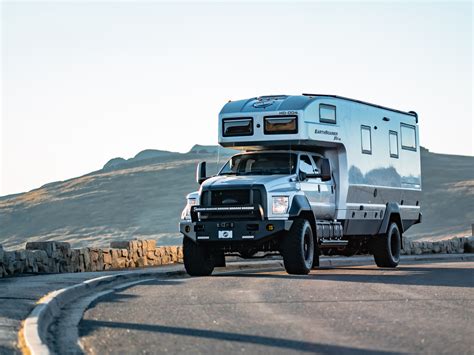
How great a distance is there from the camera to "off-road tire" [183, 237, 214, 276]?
23.8m

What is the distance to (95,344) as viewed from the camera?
11.2m

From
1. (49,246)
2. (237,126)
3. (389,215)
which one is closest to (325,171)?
(237,126)

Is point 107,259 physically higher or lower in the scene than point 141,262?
higher

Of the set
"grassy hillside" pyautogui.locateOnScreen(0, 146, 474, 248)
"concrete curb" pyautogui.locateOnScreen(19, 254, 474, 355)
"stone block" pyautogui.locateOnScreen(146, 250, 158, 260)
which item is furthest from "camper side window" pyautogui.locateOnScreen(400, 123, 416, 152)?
"grassy hillside" pyautogui.locateOnScreen(0, 146, 474, 248)

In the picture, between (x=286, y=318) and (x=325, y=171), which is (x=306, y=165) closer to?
(x=325, y=171)

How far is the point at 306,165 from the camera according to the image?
963 inches

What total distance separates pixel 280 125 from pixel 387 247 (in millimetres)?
5663

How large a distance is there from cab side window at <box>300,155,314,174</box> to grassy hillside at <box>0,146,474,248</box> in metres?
64.4

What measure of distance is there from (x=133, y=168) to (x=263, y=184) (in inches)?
4710

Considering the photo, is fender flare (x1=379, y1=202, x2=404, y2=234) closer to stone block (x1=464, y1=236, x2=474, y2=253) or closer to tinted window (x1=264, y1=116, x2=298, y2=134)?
tinted window (x1=264, y1=116, x2=298, y2=134)

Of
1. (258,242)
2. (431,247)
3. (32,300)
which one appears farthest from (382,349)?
(431,247)

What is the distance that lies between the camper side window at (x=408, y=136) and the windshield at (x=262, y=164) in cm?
603

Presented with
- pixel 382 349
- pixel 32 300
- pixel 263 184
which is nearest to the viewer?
pixel 382 349

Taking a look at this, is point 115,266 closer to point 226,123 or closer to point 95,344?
point 226,123
